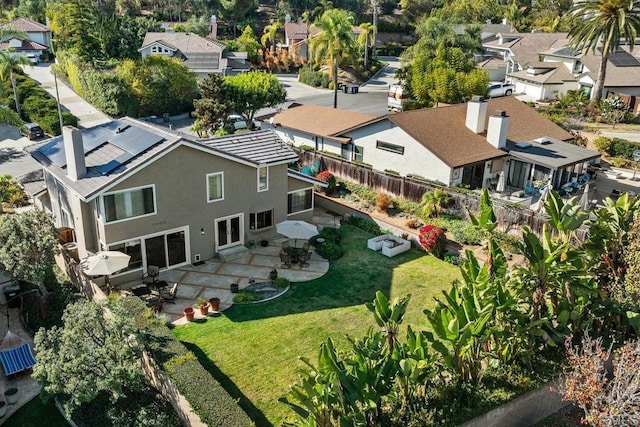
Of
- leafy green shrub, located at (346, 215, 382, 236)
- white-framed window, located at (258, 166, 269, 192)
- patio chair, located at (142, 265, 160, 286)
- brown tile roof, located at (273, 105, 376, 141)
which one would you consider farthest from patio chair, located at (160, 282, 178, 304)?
brown tile roof, located at (273, 105, 376, 141)

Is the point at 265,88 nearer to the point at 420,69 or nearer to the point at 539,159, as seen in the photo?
the point at 420,69

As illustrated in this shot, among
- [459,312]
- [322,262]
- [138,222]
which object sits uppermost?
[459,312]

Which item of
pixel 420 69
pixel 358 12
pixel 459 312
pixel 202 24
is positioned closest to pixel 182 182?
pixel 459 312

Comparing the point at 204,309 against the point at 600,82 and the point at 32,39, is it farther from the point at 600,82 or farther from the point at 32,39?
the point at 32,39

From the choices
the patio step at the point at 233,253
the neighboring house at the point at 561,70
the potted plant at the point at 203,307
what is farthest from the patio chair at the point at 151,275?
the neighboring house at the point at 561,70

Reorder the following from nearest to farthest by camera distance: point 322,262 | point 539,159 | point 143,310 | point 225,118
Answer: point 143,310
point 322,262
point 539,159
point 225,118

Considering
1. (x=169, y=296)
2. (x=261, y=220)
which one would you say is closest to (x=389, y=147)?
(x=261, y=220)

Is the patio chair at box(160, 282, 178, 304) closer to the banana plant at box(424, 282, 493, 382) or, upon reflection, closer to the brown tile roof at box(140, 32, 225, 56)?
the banana plant at box(424, 282, 493, 382)
